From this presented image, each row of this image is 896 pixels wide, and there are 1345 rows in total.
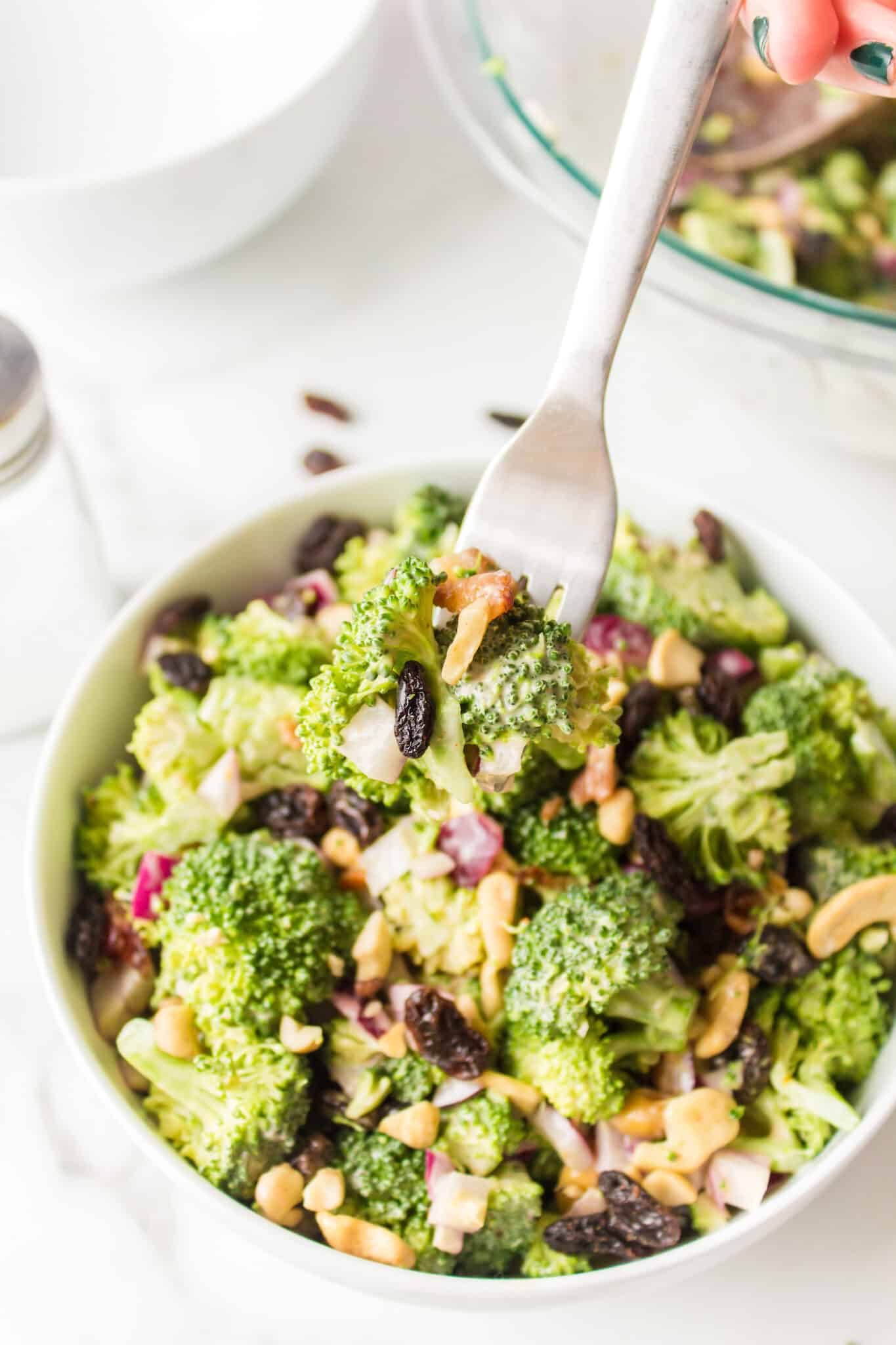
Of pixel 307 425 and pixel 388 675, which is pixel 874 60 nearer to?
pixel 388 675

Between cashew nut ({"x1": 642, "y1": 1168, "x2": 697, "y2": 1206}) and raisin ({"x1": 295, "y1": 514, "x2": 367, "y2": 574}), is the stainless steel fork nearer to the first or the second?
raisin ({"x1": 295, "y1": 514, "x2": 367, "y2": 574})

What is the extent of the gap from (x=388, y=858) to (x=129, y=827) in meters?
0.38

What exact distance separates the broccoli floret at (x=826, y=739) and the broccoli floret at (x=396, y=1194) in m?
0.72

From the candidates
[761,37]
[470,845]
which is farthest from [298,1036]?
[761,37]

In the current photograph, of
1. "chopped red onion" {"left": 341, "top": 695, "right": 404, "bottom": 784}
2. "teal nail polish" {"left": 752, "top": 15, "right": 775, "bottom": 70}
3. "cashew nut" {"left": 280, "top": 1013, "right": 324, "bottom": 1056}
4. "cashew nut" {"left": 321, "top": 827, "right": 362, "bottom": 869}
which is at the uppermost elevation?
"teal nail polish" {"left": 752, "top": 15, "right": 775, "bottom": 70}

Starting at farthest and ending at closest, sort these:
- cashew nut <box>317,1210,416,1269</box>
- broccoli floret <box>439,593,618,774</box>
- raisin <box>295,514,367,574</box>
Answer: raisin <box>295,514,367,574</box> → cashew nut <box>317,1210,416,1269</box> → broccoli floret <box>439,593,618,774</box>

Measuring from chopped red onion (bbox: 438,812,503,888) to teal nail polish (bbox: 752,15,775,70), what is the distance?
3.36 ft

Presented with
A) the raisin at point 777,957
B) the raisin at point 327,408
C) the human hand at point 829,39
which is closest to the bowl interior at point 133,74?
the raisin at point 327,408

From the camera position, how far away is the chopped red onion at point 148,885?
6.25ft

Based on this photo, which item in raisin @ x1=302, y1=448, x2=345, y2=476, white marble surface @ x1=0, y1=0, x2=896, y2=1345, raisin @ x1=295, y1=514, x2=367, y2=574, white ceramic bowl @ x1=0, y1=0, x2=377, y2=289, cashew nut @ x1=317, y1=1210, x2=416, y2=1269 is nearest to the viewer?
cashew nut @ x1=317, y1=1210, x2=416, y2=1269

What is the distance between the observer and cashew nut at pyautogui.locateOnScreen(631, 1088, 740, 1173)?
5.69 feet

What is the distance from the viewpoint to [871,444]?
2.40 meters

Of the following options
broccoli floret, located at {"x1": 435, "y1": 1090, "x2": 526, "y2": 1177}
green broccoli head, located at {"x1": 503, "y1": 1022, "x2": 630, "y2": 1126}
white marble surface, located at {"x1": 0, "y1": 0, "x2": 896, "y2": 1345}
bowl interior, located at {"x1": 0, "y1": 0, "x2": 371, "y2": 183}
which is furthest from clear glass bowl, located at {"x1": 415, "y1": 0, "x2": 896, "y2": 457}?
broccoli floret, located at {"x1": 435, "y1": 1090, "x2": 526, "y2": 1177}

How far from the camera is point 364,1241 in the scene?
171cm
